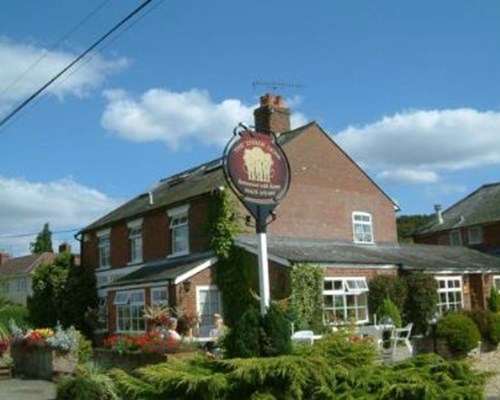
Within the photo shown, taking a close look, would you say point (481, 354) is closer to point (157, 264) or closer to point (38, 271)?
point (157, 264)

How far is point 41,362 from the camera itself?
2039 cm

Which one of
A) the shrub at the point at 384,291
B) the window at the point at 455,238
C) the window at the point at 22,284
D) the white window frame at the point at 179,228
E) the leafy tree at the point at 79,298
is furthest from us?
the window at the point at 22,284

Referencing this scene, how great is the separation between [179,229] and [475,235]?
22.5m

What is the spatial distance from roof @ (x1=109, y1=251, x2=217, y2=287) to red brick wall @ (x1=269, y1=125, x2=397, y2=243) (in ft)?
11.0

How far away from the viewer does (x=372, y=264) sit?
27.3 meters

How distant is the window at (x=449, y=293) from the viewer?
96.0ft

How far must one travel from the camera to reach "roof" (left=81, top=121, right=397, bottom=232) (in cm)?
3078

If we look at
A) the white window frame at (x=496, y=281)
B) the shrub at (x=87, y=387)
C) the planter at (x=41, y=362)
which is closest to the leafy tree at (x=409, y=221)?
the white window frame at (x=496, y=281)

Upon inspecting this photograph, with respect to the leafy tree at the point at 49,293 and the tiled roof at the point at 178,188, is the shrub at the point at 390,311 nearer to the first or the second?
A: the tiled roof at the point at 178,188

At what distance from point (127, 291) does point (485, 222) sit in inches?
949

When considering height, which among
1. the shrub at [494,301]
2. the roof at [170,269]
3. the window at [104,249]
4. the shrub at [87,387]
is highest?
the window at [104,249]

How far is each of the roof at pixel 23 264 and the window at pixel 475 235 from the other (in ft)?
155

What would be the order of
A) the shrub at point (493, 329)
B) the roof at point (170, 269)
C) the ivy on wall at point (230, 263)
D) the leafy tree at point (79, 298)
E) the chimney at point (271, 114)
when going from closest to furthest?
1. the shrub at point (493, 329)
2. the ivy on wall at point (230, 263)
3. the roof at point (170, 269)
4. the chimney at point (271, 114)
5. the leafy tree at point (79, 298)

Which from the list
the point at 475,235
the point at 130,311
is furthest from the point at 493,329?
the point at 475,235
